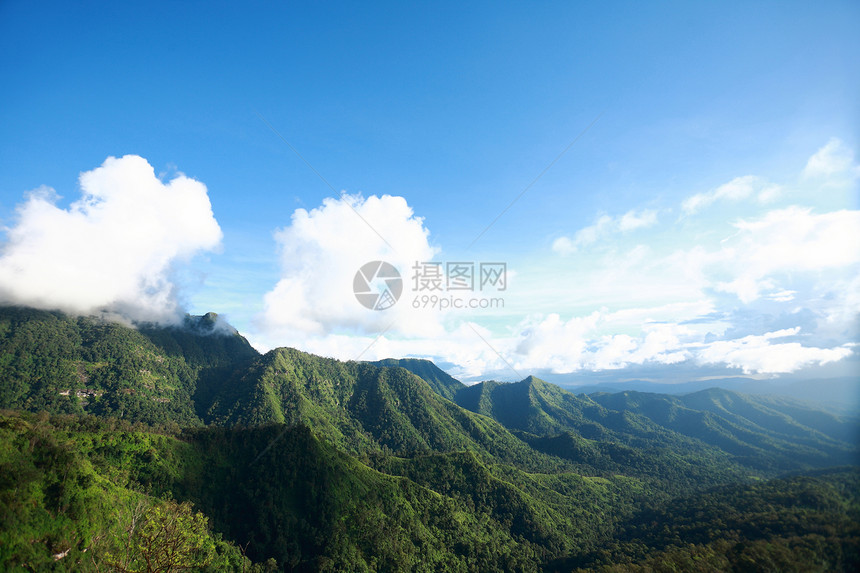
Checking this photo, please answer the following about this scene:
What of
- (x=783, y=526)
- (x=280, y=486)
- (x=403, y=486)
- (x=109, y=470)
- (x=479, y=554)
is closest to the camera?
(x=783, y=526)

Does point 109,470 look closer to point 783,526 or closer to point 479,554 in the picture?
point 479,554

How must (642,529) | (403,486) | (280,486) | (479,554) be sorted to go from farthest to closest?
(642,529)
(403,486)
(479,554)
(280,486)

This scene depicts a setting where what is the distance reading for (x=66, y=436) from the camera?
94562 millimetres

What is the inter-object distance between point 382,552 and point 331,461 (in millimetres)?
37823

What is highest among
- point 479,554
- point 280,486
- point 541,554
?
point 280,486

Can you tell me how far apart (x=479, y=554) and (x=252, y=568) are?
8252cm

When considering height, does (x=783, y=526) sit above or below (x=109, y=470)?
below

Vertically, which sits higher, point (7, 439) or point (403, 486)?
point (7, 439)

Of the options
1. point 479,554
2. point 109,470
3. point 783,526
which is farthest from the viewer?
point 479,554

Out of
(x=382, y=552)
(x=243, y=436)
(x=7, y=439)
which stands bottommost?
(x=382, y=552)

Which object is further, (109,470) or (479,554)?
(479,554)

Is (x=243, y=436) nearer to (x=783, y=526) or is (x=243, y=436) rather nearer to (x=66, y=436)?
(x=66, y=436)

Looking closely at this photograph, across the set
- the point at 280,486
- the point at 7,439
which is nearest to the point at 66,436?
the point at 7,439

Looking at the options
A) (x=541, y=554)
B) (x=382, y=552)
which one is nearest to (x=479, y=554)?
(x=541, y=554)
